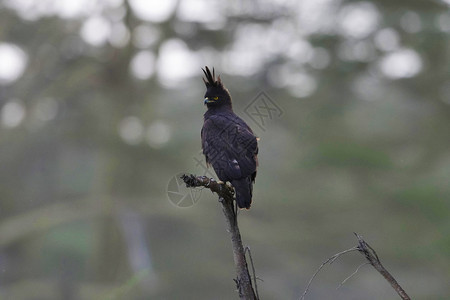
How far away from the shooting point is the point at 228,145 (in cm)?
512

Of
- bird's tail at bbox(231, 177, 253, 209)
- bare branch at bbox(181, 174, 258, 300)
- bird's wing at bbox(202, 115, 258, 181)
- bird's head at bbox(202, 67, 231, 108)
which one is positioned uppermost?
bird's head at bbox(202, 67, 231, 108)

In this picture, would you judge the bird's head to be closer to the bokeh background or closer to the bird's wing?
the bird's wing

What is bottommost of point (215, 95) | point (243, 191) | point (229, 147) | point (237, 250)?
point (237, 250)

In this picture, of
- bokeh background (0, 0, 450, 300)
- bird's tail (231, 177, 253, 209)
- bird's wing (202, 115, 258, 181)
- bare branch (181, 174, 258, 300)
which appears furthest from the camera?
bokeh background (0, 0, 450, 300)

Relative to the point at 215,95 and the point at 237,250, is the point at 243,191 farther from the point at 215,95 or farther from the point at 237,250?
the point at 215,95

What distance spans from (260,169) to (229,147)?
235 inches

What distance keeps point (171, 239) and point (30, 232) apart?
8.19 ft

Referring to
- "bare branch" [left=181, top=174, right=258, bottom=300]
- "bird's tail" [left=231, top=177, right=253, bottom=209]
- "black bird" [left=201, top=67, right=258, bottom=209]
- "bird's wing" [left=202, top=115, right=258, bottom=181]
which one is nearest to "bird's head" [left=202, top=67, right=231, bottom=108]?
"black bird" [left=201, top=67, right=258, bottom=209]

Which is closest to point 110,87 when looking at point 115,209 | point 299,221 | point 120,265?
point 115,209

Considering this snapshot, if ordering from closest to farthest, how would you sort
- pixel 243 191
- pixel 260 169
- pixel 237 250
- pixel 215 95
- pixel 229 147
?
1. pixel 237 250
2. pixel 243 191
3. pixel 229 147
4. pixel 215 95
5. pixel 260 169

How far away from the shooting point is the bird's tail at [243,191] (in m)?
4.28

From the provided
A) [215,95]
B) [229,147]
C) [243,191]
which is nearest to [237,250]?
[243,191]

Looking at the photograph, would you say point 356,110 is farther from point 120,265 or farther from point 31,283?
point 31,283

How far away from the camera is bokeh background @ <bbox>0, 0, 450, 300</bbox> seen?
10.0 metres
